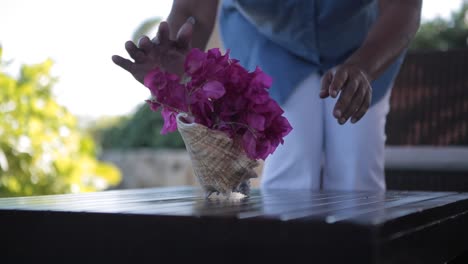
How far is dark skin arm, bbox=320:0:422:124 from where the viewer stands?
136 centimetres

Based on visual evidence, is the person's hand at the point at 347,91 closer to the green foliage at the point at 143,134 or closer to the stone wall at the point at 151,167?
the stone wall at the point at 151,167

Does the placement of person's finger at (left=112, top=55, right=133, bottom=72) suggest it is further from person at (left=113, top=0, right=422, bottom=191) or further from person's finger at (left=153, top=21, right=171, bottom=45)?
person at (left=113, top=0, right=422, bottom=191)

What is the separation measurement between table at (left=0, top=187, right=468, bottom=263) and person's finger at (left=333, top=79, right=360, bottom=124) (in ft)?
0.58

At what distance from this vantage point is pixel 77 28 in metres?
7.87

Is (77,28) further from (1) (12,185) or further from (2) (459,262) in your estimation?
(2) (459,262)

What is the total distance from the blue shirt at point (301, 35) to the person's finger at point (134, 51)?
1.92ft

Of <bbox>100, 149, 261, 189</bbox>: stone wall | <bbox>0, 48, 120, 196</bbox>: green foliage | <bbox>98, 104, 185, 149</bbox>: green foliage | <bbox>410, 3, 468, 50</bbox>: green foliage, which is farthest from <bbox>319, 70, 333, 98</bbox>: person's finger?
<bbox>410, 3, 468, 50</bbox>: green foliage

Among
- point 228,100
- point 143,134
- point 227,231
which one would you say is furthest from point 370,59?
point 143,134

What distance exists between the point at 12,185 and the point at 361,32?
1567mm

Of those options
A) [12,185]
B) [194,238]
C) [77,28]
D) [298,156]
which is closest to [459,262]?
[298,156]

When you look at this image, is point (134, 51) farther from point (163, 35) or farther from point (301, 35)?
point (301, 35)

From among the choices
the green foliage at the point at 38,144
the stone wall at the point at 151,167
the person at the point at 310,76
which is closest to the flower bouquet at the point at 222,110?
the person at the point at 310,76

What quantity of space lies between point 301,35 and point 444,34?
23.3 feet

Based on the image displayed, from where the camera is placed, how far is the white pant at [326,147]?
197cm
